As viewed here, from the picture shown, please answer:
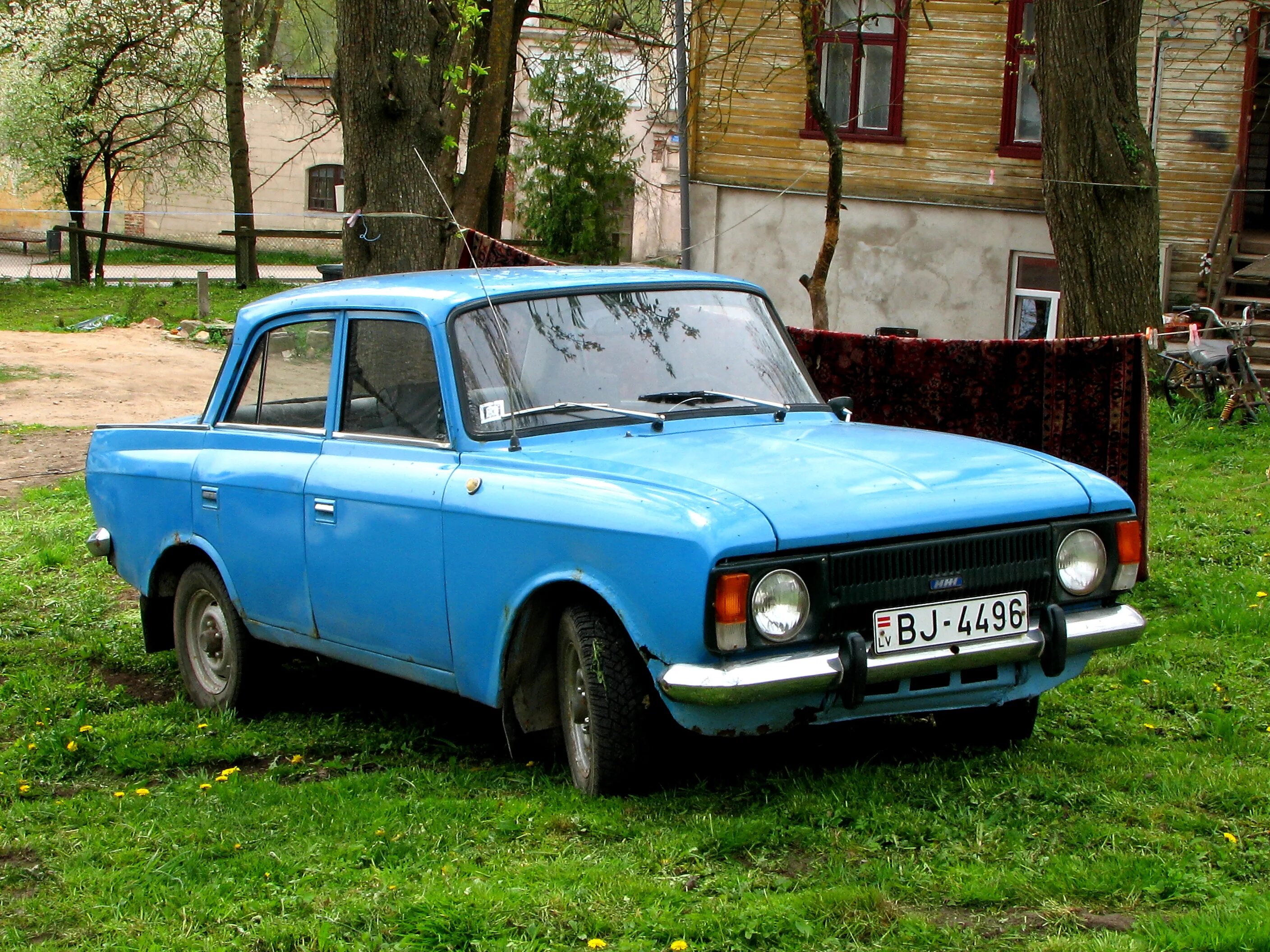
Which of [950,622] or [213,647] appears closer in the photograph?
[950,622]

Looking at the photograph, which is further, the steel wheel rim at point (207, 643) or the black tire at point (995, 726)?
the steel wheel rim at point (207, 643)

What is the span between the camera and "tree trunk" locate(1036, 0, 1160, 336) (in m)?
11.9

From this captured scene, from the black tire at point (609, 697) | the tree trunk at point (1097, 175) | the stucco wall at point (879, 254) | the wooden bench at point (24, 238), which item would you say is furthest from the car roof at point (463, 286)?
the wooden bench at point (24, 238)

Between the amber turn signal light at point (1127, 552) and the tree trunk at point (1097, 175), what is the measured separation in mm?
7586

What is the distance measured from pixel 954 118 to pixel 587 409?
54.5 ft

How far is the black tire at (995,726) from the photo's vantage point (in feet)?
16.6

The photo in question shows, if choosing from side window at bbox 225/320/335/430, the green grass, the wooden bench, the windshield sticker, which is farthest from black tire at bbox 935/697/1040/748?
the wooden bench

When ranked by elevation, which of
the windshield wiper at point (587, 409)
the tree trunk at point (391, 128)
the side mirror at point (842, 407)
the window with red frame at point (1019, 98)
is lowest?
the side mirror at point (842, 407)

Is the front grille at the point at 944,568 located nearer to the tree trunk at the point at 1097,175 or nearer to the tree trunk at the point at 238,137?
the tree trunk at the point at 1097,175

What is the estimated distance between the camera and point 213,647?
6414mm

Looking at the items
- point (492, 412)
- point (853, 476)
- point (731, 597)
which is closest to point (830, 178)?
point (492, 412)

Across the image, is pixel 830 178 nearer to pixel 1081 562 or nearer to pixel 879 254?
pixel 879 254

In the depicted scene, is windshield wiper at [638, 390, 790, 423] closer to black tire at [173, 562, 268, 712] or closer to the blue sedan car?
the blue sedan car

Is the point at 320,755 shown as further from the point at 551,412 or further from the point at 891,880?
the point at 891,880
